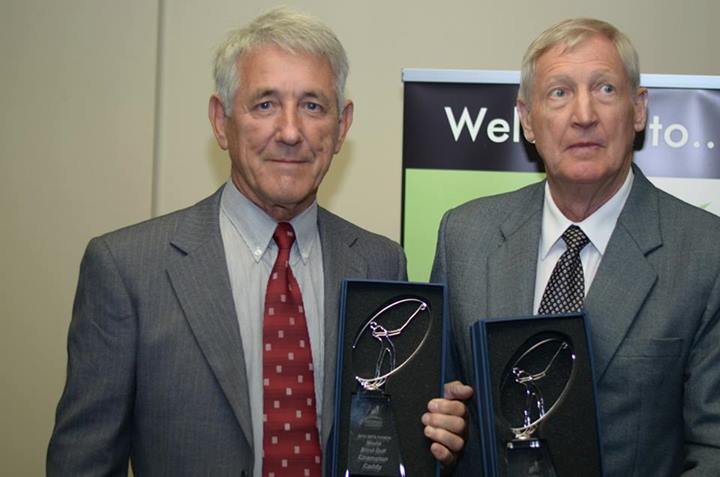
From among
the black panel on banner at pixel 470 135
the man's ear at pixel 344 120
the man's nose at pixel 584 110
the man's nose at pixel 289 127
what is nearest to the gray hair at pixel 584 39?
the man's nose at pixel 584 110

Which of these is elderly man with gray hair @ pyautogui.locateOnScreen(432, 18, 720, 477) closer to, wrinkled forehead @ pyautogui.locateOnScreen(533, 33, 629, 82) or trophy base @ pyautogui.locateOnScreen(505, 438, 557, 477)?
wrinkled forehead @ pyautogui.locateOnScreen(533, 33, 629, 82)

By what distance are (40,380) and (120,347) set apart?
1879 mm

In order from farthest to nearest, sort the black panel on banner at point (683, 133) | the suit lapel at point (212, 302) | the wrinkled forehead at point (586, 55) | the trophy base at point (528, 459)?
1. the black panel on banner at point (683, 133)
2. the wrinkled forehead at point (586, 55)
3. the suit lapel at point (212, 302)
4. the trophy base at point (528, 459)

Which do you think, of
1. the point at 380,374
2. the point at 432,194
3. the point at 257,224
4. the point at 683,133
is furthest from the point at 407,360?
the point at 683,133

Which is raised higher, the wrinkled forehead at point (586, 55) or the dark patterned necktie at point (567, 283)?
the wrinkled forehead at point (586, 55)

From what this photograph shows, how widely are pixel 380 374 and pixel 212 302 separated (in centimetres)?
51

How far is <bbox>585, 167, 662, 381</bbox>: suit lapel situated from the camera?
7.37ft

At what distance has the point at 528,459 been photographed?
202 cm

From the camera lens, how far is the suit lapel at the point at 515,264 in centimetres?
239

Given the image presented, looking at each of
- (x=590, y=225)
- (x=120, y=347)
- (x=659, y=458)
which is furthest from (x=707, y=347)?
(x=120, y=347)

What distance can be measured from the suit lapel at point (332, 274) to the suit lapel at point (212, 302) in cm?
22

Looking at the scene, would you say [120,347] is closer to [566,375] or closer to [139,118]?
[566,375]

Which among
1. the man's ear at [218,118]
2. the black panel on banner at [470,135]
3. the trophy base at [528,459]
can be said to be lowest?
the trophy base at [528,459]

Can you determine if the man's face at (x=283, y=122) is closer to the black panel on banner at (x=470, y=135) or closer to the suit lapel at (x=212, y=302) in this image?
the suit lapel at (x=212, y=302)
